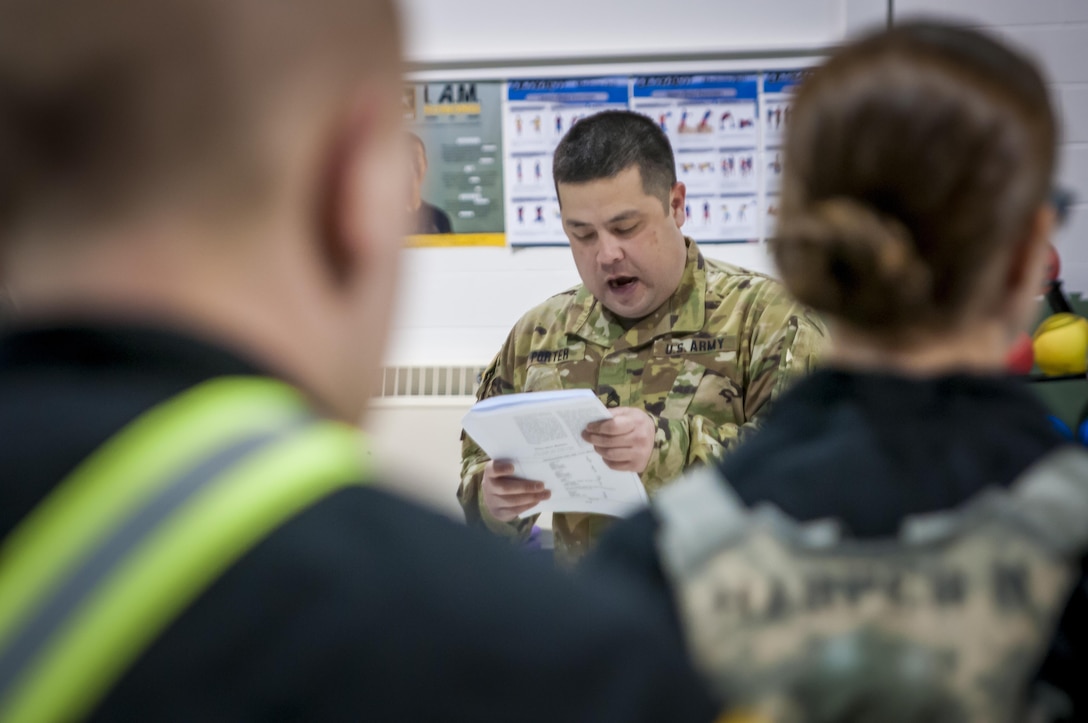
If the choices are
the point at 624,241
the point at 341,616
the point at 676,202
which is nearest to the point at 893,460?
the point at 341,616

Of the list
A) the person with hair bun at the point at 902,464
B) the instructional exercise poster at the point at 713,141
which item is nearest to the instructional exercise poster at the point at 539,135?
the instructional exercise poster at the point at 713,141

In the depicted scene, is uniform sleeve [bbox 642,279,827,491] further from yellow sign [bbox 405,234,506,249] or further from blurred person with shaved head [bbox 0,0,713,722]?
blurred person with shaved head [bbox 0,0,713,722]

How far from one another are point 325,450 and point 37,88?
176 millimetres

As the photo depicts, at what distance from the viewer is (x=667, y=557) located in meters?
0.76

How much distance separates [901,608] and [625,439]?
1473mm

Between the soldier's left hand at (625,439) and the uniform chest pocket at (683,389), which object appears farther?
the uniform chest pocket at (683,389)

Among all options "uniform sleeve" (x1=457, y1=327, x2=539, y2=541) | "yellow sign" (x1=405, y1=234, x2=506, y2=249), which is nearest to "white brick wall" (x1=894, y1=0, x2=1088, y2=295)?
"yellow sign" (x1=405, y1=234, x2=506, y2=249)

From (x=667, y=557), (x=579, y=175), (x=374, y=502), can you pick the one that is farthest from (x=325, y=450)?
(x=579, y=175)

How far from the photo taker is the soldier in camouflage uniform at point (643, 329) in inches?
98.3

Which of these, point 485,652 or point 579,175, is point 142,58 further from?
point 579,175

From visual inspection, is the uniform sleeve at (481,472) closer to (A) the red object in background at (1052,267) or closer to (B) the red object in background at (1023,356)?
(B) the red object in background at (1023,356)

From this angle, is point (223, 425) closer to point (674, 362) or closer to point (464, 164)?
point (674, 362)

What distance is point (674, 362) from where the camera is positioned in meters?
2.58

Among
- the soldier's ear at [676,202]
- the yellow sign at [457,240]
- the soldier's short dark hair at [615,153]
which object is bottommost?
the yellow sign at [457,240]
